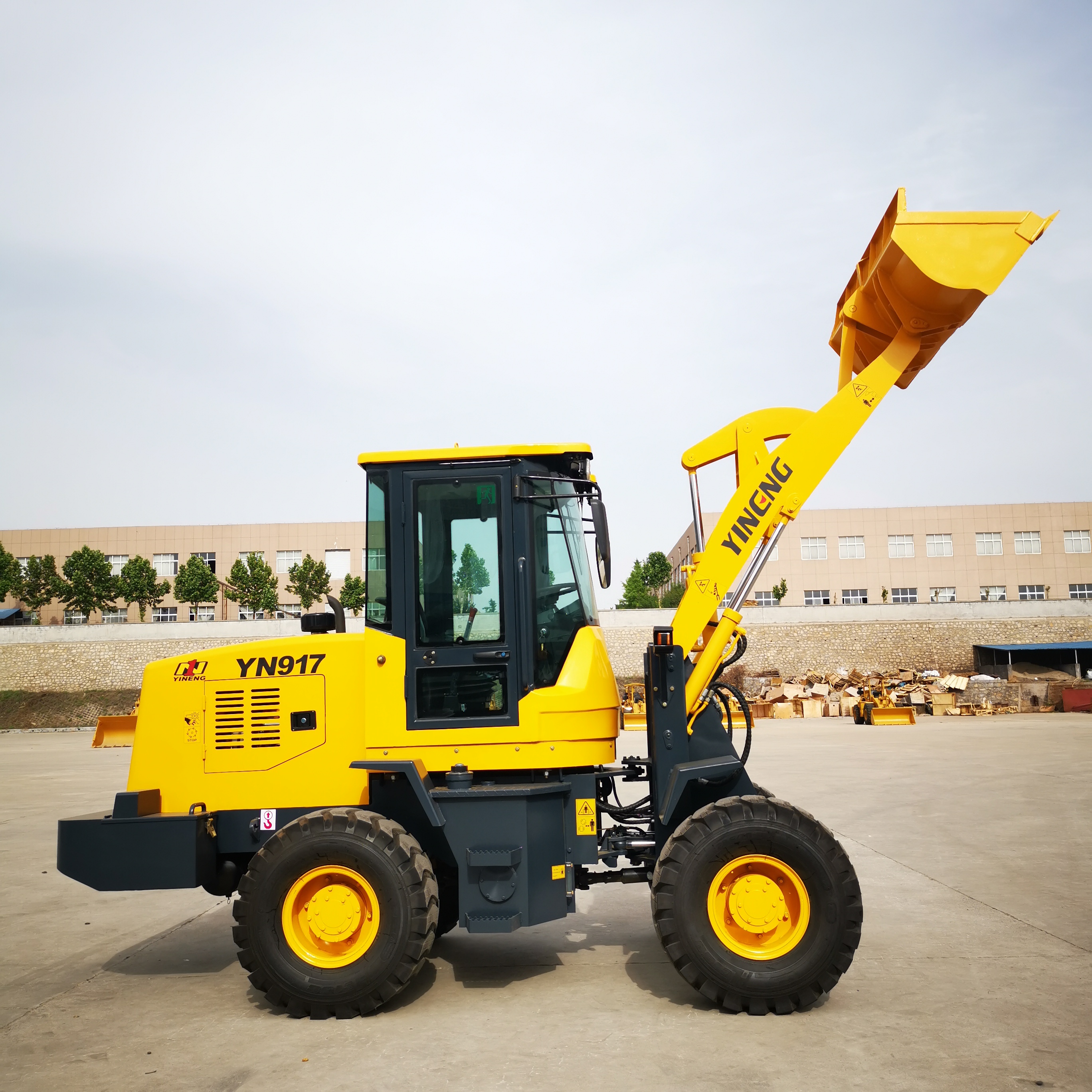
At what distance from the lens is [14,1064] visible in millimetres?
4590

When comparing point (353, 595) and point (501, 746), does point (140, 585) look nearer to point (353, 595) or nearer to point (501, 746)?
point (353, 595)

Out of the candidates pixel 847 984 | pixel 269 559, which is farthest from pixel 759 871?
pixel 269 559

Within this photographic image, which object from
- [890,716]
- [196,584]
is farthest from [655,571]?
[890,716]

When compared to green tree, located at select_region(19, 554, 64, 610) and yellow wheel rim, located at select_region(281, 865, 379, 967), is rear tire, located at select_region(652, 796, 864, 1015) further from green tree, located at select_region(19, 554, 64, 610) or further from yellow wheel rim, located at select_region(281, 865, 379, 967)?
green tree, located at select_region(19, 554, 64, 610)

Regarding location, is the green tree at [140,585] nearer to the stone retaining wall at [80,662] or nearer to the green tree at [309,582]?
the green tree at [309,582]

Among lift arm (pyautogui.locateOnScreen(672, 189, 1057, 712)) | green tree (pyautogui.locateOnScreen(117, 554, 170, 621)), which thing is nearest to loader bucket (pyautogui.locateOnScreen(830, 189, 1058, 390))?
lift arm (pyautogui.locateOnScreen(672, 189, 1057, 712))

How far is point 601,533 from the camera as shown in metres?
5.52

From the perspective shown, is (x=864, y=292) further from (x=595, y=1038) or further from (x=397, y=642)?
(x=595, y=1038)

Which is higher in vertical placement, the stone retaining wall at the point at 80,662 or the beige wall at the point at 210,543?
the beige wall at the point at 210,543

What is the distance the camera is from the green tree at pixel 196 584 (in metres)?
67.4

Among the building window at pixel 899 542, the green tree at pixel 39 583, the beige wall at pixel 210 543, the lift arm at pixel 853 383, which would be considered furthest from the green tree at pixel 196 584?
the lift arm at pixel 853 383

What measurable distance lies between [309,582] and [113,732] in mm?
39430

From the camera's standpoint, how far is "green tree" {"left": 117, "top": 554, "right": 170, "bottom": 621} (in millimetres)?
67188

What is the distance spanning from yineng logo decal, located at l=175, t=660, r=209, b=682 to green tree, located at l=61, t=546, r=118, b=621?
221 ft
